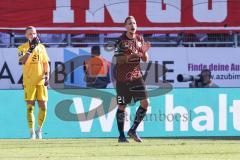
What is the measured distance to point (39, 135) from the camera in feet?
45.6

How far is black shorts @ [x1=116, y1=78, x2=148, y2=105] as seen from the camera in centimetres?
1230

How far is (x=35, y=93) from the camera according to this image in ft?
45.7

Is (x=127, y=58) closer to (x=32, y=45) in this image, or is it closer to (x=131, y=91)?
(x=131, y=91)

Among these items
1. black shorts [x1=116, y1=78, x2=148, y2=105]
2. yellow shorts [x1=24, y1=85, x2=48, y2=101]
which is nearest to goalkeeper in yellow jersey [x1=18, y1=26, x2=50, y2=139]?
yellow shorts [x1=24, y1=85, x2=48, y2=101]

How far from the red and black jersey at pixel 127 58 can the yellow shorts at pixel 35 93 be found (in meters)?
2.08

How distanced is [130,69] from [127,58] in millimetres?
199

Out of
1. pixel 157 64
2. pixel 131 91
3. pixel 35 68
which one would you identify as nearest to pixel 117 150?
pixel 131 91

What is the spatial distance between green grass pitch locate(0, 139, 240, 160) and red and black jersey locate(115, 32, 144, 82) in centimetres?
108

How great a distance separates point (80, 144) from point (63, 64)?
779 cm

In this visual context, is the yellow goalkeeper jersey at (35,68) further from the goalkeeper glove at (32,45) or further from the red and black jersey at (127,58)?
the red and black jersey at (127,58)

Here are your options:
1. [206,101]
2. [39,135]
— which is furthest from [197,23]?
[39,135]

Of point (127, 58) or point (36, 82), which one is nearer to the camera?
point (127, 58)

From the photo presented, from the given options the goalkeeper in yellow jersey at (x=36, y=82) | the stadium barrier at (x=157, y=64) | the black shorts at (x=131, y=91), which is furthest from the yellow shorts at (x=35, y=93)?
the stadium barrier at (x=157, y=64)

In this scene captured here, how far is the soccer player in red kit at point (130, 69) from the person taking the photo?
39.9 ft
